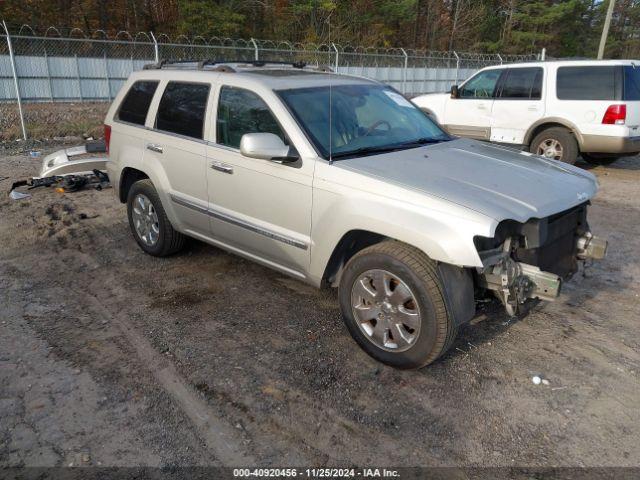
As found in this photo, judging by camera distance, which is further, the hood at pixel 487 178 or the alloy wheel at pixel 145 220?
the alloy wheel at pixel 145 220

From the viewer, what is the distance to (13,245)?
566 centimetres

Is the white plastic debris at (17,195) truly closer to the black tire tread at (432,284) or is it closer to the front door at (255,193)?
the front door at (255,193)

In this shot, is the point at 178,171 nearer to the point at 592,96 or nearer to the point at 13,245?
the point at 13,245

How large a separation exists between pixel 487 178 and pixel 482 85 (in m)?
7.68

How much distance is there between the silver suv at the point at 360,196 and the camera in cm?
318

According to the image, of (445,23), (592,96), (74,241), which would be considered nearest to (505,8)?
(445,23)

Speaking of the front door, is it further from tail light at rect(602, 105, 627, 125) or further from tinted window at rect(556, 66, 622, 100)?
tinted window at rect(556, 66, 622, 100)

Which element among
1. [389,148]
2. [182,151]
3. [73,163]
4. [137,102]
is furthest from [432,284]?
[73,163]

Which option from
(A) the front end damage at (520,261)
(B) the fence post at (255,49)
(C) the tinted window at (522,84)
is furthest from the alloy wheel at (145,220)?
(B) the fence post at (255,49)

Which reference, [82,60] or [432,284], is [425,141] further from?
[82,60]

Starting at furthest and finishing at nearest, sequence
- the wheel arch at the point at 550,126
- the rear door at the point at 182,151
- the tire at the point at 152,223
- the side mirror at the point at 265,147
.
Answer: the wheel arch at the point at 550,126 → the tire at the point at 152,223 → the rear door at the point at 182,151 → the side mirror at the point at 265,147

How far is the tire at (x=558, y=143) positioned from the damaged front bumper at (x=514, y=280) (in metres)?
6.83

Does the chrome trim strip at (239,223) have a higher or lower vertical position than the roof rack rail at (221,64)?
lower

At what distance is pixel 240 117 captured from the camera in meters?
4.21
